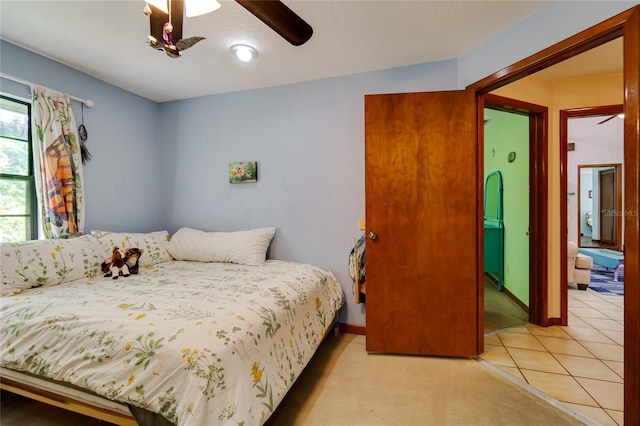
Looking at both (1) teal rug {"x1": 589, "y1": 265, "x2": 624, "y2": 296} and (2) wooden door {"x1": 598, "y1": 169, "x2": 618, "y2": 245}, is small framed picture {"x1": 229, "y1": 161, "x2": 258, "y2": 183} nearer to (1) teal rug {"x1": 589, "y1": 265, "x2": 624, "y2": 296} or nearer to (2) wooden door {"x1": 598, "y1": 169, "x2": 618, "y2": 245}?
(2) wooden door {"x1": 598, "y1": 169, "x2": 618, "y2": 245}

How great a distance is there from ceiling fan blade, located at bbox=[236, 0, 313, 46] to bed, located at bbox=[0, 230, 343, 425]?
4.35ft

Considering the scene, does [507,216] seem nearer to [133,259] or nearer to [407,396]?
[407,396]

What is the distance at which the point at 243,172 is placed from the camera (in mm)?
2830

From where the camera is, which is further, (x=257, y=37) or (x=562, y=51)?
(x=257, y=37)

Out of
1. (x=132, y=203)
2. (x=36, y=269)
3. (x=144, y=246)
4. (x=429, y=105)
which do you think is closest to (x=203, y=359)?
(x=36, y=269)

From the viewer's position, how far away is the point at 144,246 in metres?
2.50

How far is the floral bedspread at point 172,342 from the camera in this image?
3.46 ft

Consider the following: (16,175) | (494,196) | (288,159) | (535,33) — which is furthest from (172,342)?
(494,196)

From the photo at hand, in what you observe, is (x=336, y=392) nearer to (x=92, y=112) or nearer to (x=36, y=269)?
(x=36, y=269)

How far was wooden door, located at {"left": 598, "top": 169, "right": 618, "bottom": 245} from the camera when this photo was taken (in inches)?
129

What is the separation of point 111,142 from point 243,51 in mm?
1684

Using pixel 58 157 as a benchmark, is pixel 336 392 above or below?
below

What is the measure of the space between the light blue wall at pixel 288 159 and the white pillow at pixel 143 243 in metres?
0.45

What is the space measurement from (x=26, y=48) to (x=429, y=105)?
3.10 m
